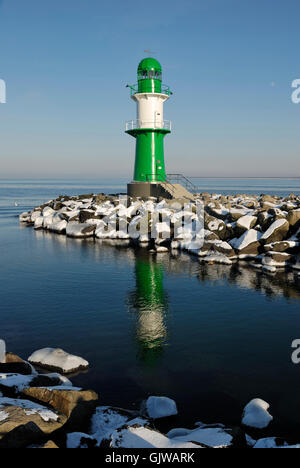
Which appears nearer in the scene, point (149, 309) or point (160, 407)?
point (160, 407)

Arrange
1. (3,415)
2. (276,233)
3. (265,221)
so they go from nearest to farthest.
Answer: (3,415)
(276,233)
(265,221)

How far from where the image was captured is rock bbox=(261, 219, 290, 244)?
70.2ft

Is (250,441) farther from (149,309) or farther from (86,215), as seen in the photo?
(86,215)

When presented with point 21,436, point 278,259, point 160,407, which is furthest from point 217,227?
point 21,436

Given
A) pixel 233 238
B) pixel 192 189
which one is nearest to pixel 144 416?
pixel 233 238

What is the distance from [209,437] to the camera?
20.7 ft

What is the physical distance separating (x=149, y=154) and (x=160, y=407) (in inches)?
1178

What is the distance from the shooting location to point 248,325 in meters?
12.6

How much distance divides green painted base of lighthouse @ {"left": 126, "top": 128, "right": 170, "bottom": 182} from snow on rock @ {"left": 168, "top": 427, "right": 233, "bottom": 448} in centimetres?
3079

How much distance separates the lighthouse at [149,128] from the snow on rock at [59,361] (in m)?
27.3

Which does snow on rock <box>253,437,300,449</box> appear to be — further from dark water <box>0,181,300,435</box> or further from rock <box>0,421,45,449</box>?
rock <box>0,421,45,449</box>

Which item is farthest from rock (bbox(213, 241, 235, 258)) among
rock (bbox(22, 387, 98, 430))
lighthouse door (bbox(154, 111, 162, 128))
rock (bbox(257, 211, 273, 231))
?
lighthouse door (bbox(154, 111, 162, 128))

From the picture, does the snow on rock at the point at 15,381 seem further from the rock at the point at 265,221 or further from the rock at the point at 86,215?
the rock at the point at 86,215

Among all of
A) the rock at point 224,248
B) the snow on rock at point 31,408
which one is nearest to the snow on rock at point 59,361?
the snow on rock at point 31,408
